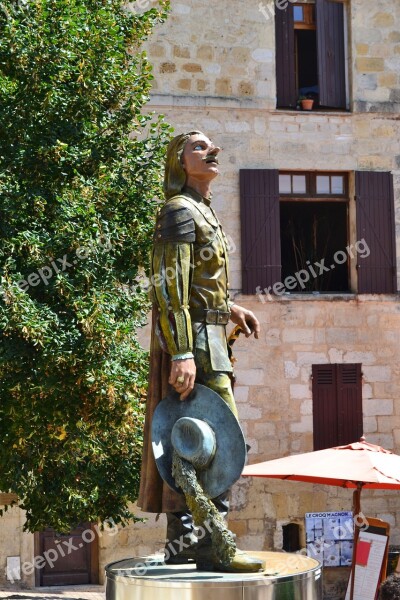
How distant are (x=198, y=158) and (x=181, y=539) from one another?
7.25ft

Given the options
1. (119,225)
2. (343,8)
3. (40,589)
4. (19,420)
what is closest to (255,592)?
(19,420)

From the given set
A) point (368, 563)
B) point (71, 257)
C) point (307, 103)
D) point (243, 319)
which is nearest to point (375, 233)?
point (307, 103)

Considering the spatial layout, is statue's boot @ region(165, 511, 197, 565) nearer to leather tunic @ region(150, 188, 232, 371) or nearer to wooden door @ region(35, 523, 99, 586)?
leather tunic @ region(150, 188, 232, 371)

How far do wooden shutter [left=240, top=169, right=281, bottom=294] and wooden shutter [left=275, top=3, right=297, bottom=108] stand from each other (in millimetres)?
1357

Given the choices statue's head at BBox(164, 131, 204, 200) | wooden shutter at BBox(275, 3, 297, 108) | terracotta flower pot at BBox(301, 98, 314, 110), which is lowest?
statue's head at BBox(164, 131, 204, 200)

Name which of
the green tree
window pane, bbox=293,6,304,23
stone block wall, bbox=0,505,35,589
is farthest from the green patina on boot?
window pane, bbox=293,6,304,23

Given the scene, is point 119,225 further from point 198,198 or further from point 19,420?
point 198,198

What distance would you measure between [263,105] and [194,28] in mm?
1527

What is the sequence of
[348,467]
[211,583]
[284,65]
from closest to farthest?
[211,583], [348,467], [284,65]

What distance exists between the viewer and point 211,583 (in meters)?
6.32

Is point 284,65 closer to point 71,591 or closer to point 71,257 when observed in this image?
point 71,591

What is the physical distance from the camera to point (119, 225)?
11672mm

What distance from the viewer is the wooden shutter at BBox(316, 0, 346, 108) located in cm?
1889

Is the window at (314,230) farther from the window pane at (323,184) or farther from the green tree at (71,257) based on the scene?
the green tree at (71,257)
